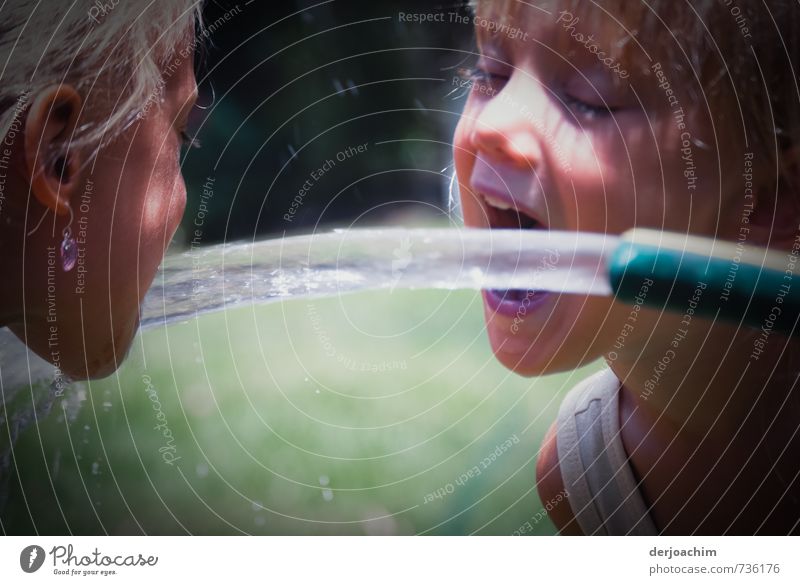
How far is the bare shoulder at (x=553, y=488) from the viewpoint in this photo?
0.59 metres

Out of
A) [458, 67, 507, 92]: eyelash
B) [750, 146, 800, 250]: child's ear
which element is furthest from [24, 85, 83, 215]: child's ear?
[750, 146, 800, 250]: child's ear

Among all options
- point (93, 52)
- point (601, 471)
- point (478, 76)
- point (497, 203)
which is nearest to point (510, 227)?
point (497, 203)

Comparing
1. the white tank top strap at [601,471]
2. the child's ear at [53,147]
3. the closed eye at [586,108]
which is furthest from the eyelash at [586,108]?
the child's ear at [53,147]

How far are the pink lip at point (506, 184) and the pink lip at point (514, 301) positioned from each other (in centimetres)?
6

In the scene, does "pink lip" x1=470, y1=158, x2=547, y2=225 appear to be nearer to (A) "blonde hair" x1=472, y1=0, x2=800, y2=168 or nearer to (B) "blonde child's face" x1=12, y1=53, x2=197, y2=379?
(A) "blonde hair" x1=472, y1=0, x2=800, y2=168

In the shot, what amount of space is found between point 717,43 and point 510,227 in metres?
0.21

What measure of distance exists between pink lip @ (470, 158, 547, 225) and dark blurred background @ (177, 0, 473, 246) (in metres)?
0.03

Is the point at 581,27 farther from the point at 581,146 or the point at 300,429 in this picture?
the point at 300,429

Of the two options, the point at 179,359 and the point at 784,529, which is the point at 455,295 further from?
the point at 784,529

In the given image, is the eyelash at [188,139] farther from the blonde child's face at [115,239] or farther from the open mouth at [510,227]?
the open mouth at [510,227]

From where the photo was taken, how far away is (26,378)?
0.57 m

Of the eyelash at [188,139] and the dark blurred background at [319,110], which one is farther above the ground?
the dark blurred background at [319,110]

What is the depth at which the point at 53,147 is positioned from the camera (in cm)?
55

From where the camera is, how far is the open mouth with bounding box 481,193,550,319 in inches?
22.0
